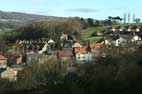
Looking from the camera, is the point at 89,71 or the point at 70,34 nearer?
the point at 89,71

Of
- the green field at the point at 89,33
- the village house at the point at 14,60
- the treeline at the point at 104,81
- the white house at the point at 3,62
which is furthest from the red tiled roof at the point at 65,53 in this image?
the treeline at the point at 104,81

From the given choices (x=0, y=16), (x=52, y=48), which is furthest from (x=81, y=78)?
(x=0, y=16)

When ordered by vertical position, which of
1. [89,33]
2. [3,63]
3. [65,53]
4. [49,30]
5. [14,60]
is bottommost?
[3,63]

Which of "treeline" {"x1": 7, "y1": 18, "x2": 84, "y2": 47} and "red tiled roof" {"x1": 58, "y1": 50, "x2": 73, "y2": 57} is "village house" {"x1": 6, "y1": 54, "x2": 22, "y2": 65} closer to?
"red tiled roof" {"x1": 58, "y1": 50, "x2": 73, "y2": 57}

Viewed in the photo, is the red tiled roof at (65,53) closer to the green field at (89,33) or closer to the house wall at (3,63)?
the house wall at (3,63)

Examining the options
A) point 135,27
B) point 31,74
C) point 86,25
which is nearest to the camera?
point 31,74

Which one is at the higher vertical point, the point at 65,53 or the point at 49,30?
the point at 49,30

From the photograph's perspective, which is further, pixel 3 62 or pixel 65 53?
pixel 65 53

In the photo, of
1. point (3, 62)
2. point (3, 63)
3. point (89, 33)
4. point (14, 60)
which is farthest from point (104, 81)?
point (89, 33)

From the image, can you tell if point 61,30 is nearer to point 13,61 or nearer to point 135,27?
point 135,27

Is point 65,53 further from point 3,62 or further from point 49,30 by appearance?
point 49,30

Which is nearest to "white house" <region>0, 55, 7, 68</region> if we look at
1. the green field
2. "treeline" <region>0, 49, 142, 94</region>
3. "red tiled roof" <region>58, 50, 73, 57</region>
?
"red tiled roof" <region>58, 50, 73, 57</region>
